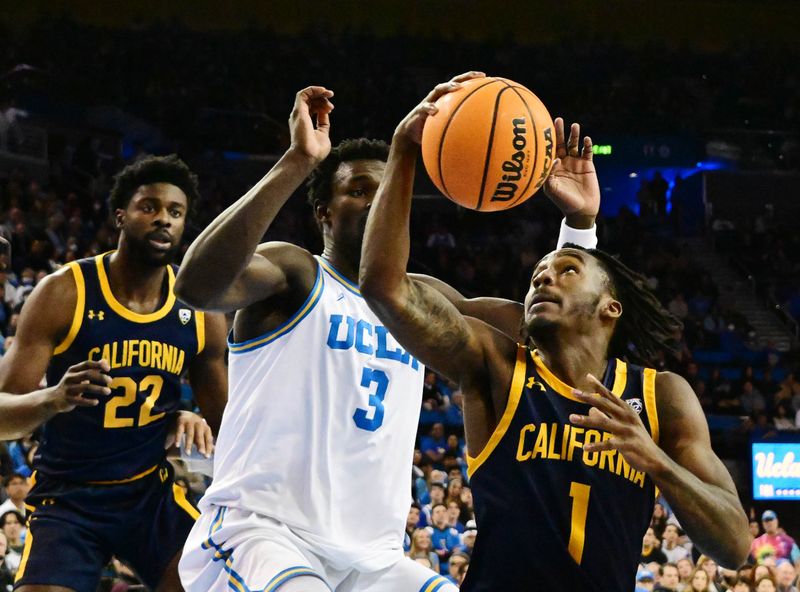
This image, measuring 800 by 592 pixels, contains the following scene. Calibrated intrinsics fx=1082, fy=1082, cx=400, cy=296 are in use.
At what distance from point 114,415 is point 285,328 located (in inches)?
43.4

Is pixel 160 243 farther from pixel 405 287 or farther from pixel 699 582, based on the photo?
pixel 699 582

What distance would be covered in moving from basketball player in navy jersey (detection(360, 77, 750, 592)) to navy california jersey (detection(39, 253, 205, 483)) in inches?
65.7

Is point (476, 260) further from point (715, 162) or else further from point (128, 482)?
point (128, 482)

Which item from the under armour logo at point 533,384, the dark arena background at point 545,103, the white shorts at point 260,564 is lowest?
the white shorts at point 260,564

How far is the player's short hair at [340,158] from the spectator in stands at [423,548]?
230 inches

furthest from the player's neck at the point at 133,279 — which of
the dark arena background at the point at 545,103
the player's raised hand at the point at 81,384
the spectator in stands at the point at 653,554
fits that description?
the dark arena background at the point at 545,103

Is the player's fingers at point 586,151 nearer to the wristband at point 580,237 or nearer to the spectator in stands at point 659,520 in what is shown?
the wristband at point 580,237

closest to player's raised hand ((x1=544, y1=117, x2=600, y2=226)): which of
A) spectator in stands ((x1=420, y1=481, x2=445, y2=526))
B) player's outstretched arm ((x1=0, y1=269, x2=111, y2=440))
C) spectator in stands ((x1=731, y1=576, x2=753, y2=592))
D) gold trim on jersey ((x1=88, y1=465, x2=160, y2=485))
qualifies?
player's outstretched arm ((x1=0, y1=269, x2=111, y2=440))

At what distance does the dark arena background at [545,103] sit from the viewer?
15.3 meters

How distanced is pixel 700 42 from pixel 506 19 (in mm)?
4092

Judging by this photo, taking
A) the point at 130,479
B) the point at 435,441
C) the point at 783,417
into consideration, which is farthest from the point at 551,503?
the point at 783,417

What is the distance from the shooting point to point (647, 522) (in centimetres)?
320

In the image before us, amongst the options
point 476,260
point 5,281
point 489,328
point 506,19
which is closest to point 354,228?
point 489,328

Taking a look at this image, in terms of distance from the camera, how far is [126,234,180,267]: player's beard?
4.50 meters
